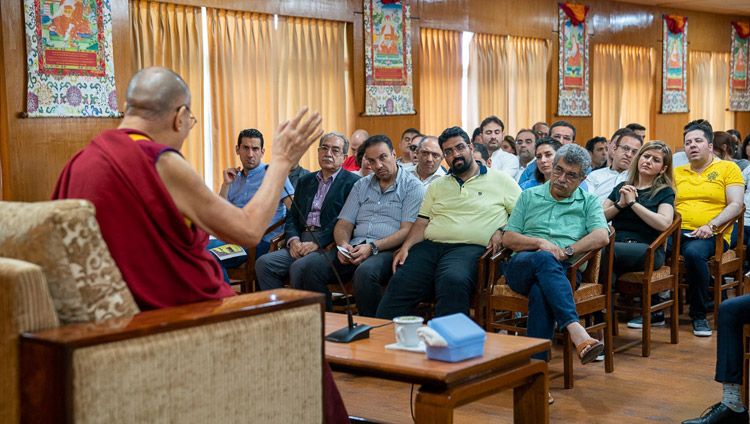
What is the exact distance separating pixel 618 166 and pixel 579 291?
1967mm

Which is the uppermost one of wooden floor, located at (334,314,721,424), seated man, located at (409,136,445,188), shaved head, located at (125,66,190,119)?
shaved head, located at (125,66,190,119)

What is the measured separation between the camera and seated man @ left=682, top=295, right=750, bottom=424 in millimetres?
2887

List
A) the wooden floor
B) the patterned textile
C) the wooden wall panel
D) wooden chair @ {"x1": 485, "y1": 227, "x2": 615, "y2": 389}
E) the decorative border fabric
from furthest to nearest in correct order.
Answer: the decorative border fabric, the wooden wall panel, wooden chair @ {"x1": 485, "y1": 227, "x2": 615, "y2": 389}, the wooden floor, the patterned textile

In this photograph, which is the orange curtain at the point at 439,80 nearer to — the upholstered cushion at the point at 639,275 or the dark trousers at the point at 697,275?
the dark trousers at the point at 697,275

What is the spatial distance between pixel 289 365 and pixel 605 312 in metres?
2.39

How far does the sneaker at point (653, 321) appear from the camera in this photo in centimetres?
485

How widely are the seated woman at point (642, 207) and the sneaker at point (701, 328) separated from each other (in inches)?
19.5

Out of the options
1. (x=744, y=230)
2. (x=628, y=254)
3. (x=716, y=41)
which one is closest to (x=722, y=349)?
(x=628, y=254)

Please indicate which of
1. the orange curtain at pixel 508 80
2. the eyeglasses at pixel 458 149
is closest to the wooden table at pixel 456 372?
the eyeglasses at pixel 458 149

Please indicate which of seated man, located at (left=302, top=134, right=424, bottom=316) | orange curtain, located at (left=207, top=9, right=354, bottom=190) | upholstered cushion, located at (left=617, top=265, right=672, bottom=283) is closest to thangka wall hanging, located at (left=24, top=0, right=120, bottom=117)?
orange curtain, located at (left=207, top=9, right=354, bottom=190)

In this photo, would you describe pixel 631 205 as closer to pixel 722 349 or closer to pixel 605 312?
pixel 605 312

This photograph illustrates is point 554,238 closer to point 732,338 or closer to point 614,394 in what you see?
point 614,394

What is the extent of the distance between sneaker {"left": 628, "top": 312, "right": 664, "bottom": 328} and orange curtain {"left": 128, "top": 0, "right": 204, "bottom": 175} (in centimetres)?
380

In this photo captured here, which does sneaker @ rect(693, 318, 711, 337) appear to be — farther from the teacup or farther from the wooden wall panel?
the wooden wall panel
